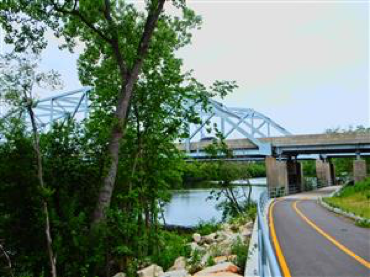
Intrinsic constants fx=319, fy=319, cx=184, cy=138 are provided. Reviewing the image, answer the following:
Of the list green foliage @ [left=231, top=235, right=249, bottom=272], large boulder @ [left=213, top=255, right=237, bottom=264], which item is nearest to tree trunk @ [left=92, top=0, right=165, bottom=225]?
large boulder @ [left=213, top=255, right=237, bottom=264]

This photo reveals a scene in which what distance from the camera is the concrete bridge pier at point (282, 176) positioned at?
34.2 meters

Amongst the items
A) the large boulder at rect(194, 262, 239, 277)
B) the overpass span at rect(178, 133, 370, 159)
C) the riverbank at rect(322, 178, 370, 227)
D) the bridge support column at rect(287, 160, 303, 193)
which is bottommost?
the large boulder at rect(194, 262, 239, 277)

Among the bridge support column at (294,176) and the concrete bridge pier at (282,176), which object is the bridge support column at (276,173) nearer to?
the concrete bridge pier at (282,176)

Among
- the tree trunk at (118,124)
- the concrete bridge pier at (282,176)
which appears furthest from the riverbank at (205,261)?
the concrete bridge pier at (282,176)

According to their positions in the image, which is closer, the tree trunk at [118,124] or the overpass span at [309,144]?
the tree trunk at [118,124]

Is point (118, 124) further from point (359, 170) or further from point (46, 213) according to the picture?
point (359, 170)

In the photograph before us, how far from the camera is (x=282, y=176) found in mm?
35188

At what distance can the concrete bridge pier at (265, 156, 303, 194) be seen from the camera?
1347 inches

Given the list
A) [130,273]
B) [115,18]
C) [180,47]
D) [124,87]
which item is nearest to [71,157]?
[124,87]

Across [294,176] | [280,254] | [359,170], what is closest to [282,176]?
[294,176]

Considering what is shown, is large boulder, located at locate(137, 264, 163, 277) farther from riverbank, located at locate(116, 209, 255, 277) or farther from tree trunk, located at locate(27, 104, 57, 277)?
tree trunk, located at locate(27, 104, 57, 277)

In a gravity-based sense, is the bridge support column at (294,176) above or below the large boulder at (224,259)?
above

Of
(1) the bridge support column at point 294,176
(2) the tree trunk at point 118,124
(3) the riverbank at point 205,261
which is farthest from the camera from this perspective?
(1) the bridge support column at point 294,176

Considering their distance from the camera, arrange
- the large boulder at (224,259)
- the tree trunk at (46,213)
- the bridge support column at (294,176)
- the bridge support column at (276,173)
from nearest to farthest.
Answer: the large boulder at (224,259), the tree trunk at (46,213), the bridge support column at (276,173), the bridge support column at (294,176)
